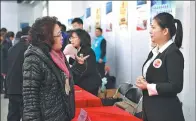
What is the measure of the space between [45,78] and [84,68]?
5.70ft

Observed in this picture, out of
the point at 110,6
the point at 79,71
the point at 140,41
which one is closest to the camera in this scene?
the point at 79,71

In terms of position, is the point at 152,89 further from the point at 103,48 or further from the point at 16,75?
the point at 103,48

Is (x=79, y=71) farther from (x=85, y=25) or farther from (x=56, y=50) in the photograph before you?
(x=85, y=25)

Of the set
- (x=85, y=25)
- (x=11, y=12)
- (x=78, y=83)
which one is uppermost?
(x=11, y=12)

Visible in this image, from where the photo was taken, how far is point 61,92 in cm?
188

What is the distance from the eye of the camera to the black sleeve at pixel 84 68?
11.3 ft

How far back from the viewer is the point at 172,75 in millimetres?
2049

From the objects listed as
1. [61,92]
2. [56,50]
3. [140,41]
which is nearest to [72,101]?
[61,92]

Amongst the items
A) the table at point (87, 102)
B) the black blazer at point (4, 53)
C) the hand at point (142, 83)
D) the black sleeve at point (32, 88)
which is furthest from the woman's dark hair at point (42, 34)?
the black blazer at point (4, 53)

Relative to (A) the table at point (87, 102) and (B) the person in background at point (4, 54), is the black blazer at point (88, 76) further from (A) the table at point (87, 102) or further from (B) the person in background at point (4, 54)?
(B) the person in background at point (4, 54)

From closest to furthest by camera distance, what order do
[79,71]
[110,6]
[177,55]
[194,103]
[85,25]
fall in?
[177,55], [79,71], [194,103], [110,6], [85,25]

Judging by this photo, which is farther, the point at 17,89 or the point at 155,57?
the point at 17,89

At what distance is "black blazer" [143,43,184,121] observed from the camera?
2.05 m

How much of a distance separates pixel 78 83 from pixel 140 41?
1979mm
